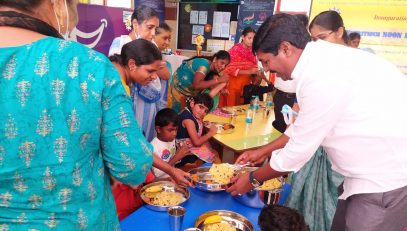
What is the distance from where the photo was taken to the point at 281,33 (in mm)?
1297

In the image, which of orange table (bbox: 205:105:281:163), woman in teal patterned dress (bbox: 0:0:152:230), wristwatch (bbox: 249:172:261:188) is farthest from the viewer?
orange table (bbox: 205:105:281:163)

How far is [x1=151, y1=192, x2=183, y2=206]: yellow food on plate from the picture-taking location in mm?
1738

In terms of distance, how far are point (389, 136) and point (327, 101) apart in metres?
0.34

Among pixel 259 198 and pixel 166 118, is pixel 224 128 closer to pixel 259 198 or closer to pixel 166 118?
pixel 166 118

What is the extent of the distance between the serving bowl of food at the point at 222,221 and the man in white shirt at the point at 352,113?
44 centimetres

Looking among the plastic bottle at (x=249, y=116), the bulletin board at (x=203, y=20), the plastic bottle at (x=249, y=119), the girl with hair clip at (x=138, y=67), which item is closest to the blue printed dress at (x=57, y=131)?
the girl with hair clip at (x=138, y=67)

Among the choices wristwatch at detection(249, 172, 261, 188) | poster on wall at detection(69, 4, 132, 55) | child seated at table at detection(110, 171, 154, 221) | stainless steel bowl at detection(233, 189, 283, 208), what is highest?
poster on wall at detection(69, 4, 132, 55)

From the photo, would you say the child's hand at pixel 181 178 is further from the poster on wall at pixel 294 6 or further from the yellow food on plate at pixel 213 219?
the poster on wall at pixel 294 6

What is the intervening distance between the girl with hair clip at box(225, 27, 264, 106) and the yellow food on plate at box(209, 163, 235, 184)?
2.70 meters

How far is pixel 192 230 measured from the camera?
138 centimetres

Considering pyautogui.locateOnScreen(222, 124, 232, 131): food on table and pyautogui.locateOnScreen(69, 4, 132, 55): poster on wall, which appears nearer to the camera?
pyautogui.locateOnScreen(222, 124, 232, 131): food on table

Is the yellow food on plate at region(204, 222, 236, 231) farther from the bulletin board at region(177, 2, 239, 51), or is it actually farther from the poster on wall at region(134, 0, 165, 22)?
the bulletin board at region(177, 2, 239, 51)

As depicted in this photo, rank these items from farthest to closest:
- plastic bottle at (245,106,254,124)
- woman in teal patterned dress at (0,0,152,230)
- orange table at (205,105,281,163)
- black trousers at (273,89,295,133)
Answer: plastic bottle at (245,106,254,124)
black trousers at (273,89,295,133)
orange table at (205,105,281,163)
woman in teal patterned dress at (0,0,152,230)

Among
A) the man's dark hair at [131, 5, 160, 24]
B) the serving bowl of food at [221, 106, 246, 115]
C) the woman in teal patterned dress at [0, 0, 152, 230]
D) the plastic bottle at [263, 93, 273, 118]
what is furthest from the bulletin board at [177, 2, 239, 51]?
the woman in teal patterned dress at [0, 0, 152, 230]
